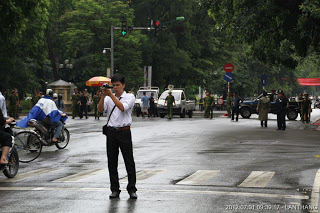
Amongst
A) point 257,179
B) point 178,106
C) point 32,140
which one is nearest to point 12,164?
point 32,140

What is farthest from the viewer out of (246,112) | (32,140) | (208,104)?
(246,112)

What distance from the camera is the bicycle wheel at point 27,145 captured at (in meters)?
14.5

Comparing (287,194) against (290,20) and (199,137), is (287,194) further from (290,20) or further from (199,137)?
(290,20)

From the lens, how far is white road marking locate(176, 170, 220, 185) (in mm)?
10445

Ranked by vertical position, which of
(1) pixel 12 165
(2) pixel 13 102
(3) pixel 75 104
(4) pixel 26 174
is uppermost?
(2) pixel 13 102

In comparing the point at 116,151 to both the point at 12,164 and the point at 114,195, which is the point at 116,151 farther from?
the point at 12,164

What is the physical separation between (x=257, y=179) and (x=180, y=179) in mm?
1361

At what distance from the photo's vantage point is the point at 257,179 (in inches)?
428

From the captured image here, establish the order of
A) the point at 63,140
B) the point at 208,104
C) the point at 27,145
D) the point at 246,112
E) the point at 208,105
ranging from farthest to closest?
1. the point at 246,112
2. the point at 208,105
3. the point at 208,104
4. the point at 63,140
5. the point at 27,145

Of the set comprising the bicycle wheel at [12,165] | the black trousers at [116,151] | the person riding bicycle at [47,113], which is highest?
the person riding bicycle at [47,113]

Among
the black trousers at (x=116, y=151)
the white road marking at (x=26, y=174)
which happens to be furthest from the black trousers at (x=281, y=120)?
the black trousers at (x=116, y=151)

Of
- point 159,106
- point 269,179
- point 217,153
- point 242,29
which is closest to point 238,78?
point 159,106

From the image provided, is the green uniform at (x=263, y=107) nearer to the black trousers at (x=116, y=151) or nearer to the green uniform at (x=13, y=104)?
the green uniform at (x=13, y=104)

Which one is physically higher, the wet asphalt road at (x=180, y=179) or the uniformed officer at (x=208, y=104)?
the uniformed officer at (x=208, y=104)
